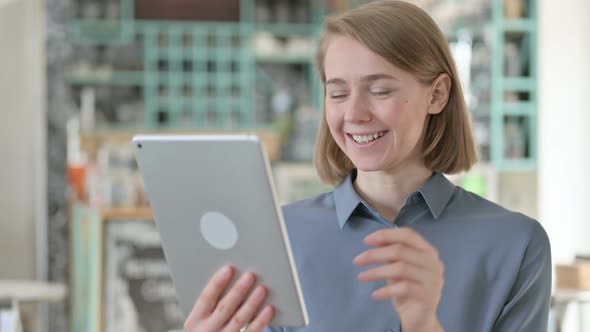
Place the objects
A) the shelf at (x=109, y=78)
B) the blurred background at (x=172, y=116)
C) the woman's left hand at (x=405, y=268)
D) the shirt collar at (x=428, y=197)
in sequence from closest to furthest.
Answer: the woman's left hand at (x=405, y=268) < the shirt collar at (x=428, y=197) < the blurred background at (x=172, y=116) < the shelf at (x=109, y=78)

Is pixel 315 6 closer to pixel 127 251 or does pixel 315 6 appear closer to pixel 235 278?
pixel 127 251

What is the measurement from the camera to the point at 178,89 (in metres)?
9.95

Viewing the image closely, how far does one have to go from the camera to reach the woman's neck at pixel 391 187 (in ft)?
4.69

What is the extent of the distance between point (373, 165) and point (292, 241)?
0.64ft

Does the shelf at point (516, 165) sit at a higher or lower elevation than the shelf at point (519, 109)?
lower

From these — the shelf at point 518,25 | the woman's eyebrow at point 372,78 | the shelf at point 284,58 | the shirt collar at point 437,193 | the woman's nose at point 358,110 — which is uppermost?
the shelf at point 518,25

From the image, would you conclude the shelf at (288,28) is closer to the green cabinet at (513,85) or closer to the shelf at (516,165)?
the green cabinet at (513,85)

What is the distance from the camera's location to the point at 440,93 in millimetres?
1416

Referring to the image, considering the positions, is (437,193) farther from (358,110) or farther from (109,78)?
(109,78)

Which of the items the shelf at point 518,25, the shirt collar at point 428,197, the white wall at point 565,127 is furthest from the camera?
the shelf at point 518,25

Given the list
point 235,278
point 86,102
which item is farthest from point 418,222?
point 86,102

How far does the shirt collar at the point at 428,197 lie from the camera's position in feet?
4.59

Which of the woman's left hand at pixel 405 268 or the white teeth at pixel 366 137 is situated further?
the white teeth at pixel 366 137

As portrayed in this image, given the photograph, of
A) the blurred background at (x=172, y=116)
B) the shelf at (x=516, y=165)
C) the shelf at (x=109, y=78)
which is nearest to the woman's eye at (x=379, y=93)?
the blurred background at (x=172, y=116)
